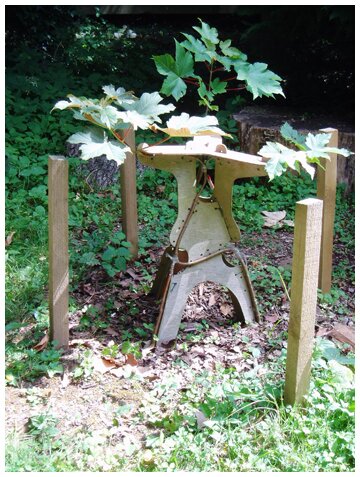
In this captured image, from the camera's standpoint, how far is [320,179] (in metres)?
3.41

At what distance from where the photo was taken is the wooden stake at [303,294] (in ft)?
7.55

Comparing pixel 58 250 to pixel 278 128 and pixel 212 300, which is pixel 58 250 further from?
pixel 278 128

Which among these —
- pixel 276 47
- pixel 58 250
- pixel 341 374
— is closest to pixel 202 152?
pixel 58 250

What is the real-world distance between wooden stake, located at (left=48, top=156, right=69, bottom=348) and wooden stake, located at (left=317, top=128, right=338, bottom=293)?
1.38 meters

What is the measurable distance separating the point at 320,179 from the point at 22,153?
2929 mm

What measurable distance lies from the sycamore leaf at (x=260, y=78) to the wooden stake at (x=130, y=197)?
2.66ft

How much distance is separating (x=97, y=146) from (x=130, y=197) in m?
1.02

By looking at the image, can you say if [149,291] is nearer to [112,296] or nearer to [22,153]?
[112,296]

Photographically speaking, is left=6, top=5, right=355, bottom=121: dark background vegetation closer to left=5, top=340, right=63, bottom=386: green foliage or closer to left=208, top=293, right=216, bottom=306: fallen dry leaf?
left=208, top=293, right=216, bottom=306: fallen dry leaf

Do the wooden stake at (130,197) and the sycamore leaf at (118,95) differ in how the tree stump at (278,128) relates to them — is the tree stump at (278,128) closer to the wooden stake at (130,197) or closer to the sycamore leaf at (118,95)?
the wooden stake at (130,197)

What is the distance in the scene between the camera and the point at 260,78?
10.1ft

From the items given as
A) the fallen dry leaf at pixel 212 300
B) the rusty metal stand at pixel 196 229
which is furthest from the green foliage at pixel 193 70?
the fallen dry leaf at pixel 212 300

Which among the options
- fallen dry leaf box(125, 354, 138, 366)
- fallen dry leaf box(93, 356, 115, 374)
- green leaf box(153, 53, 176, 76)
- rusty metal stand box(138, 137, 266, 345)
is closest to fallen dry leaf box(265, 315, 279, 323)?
rusty metal stand box(138, 137, 266, 345)
